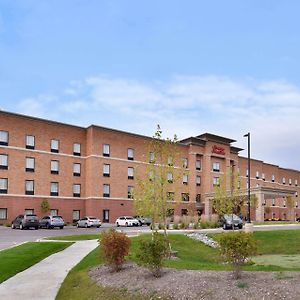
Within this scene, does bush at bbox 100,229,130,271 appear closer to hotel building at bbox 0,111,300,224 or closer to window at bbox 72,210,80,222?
hotel building at bbox 0,111,300,224

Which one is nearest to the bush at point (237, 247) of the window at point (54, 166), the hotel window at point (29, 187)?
the hotel window at point (29, 187)

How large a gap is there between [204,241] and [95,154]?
3785 centimetres

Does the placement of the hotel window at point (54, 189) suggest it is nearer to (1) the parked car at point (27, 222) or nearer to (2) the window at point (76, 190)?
(2) the window at point (76, 190)

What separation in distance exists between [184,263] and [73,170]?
50324 mm

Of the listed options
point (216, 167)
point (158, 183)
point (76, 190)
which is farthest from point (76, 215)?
point (158, 183)

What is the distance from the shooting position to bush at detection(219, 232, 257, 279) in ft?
35.5

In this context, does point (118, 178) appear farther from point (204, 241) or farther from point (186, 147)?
point (204, 241)

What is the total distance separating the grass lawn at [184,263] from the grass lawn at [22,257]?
211cm

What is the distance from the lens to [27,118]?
190 ft

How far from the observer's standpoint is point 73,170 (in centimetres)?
6278

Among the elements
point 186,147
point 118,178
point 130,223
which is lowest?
point 130,223

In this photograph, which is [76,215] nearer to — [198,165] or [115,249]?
[198,165]

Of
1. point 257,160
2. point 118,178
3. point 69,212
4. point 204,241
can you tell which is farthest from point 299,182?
point 204,241

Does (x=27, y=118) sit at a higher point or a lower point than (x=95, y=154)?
higher
